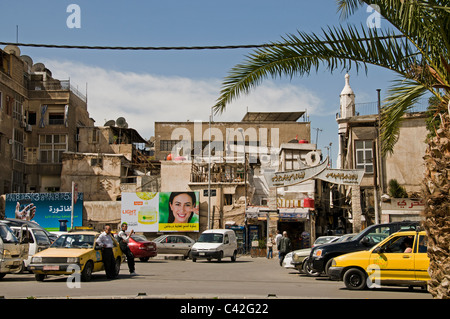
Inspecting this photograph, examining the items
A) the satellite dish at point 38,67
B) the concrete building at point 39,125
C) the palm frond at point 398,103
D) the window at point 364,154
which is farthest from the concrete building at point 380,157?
the satellite dish at point 38,67

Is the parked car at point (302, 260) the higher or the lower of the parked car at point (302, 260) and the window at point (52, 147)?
the lower

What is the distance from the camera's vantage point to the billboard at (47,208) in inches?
1842

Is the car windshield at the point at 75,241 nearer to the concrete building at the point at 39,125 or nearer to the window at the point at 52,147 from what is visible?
the concrete building at the point at 39,125

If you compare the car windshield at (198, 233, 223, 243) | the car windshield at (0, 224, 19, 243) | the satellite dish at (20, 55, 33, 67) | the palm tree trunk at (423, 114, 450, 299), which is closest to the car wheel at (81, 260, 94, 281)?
the car windshield at (0, 224, 19, 243)

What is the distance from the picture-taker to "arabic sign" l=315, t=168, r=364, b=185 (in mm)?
31891

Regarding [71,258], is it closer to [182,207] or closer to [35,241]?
[35,241]

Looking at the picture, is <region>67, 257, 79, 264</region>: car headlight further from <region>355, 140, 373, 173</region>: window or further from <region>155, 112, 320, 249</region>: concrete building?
<region>355, 140, 373, 173</region>: window

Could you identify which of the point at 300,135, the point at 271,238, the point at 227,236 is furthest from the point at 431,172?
the point at 300,135

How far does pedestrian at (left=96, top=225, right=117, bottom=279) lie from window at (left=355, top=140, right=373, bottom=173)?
1015 inches

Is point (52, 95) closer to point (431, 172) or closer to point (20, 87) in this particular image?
point (20, 87)

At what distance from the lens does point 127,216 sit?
45.5m

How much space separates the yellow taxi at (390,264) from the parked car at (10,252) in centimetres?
963

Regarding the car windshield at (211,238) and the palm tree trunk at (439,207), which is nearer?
the palm tree trunk at (439,207)

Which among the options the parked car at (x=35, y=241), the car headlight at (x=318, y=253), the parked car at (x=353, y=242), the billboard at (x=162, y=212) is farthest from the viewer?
the billboard at (x=162, y=212)
